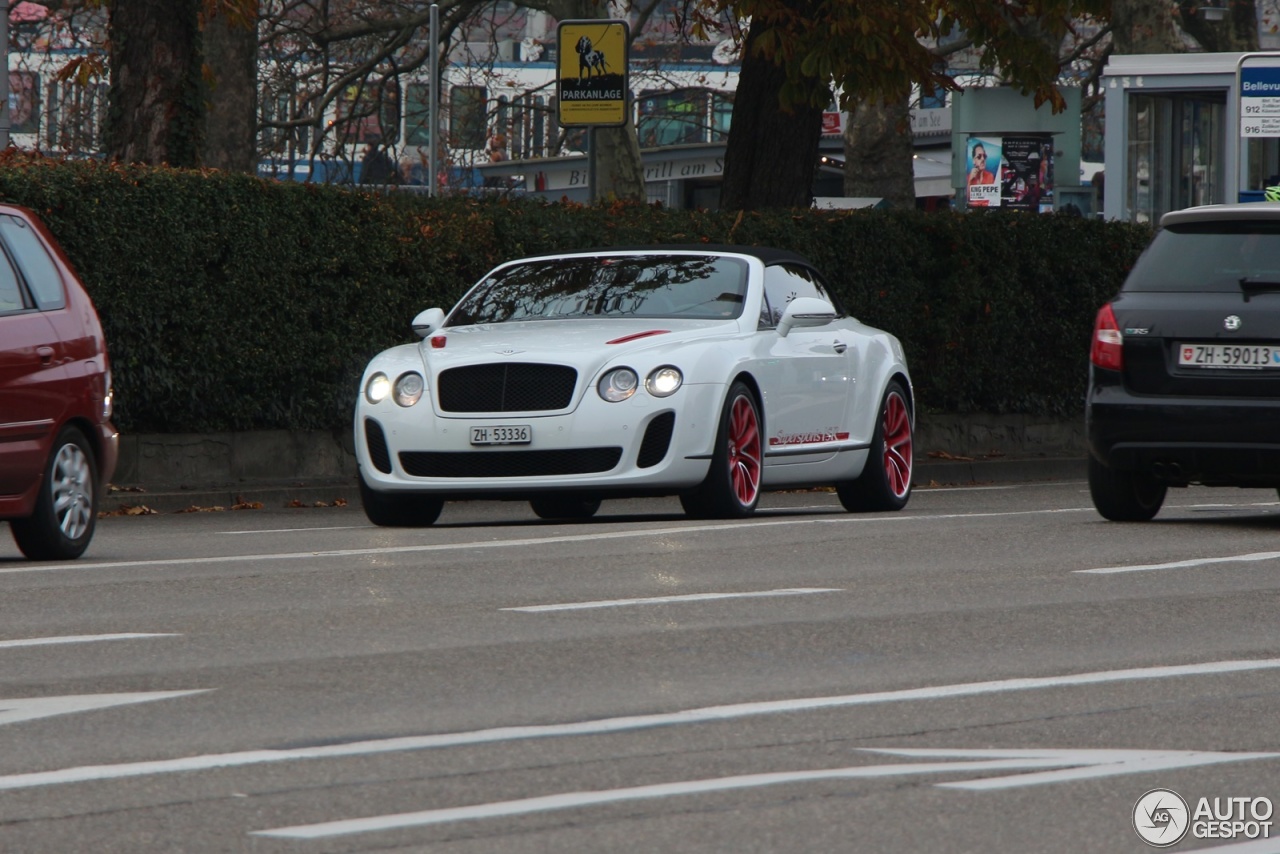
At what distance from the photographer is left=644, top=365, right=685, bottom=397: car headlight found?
1338cm

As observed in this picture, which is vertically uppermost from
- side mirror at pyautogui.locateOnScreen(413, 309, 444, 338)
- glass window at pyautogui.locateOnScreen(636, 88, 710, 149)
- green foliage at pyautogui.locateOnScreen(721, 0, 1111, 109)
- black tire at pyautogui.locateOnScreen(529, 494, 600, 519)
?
glass window at pyautogui.locateOnScreen(636, 88, 710, 149)

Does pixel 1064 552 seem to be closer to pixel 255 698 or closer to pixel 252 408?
pixel 255 698

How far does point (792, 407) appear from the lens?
1466cm

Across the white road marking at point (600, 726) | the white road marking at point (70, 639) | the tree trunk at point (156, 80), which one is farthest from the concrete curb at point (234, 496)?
the white road marking at point (600, 726)

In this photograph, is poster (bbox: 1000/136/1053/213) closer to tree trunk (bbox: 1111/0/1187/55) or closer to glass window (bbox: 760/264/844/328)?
tree trunk (bbox: 1111/0/1187/55)

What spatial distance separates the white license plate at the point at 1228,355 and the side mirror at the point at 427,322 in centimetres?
413

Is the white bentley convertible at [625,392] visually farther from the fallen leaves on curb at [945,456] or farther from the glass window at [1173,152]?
the glass window at [1173,152]

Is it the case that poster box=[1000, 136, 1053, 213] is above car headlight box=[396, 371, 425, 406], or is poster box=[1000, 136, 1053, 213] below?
above

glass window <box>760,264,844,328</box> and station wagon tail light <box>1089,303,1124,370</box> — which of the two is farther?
glass window <box>760,264,844,328</box>

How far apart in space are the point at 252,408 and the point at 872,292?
20.0ft

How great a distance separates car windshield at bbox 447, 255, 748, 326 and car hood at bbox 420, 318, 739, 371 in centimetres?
27

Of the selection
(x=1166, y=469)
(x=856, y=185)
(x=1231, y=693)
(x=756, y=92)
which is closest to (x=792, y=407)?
(x=1166, y=469)

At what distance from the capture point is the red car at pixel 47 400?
1144cm

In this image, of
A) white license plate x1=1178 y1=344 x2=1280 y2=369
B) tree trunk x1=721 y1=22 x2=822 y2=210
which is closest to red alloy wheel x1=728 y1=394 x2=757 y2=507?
white license plate x1=1178 y1=344 x2=1280 y2=369
